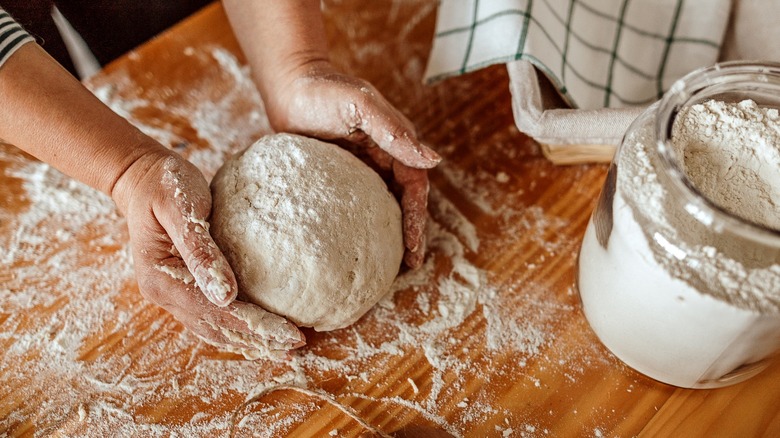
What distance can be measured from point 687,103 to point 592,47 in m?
0.44

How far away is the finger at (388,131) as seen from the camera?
0.86 m

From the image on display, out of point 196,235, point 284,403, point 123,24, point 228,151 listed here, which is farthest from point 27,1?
point 284,403

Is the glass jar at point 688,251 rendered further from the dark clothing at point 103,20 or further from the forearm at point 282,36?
the dark clothing at point 103,20

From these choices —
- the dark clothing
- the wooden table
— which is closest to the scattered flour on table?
the wooden table

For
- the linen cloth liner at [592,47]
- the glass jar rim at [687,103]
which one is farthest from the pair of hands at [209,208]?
the glass jar rim at [687,103]

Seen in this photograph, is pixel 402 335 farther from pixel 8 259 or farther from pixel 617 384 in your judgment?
pixel 8 259

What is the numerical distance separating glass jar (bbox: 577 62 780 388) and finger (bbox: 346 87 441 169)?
0.85 feet

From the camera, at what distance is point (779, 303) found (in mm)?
584

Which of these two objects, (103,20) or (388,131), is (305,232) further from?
(103,20)

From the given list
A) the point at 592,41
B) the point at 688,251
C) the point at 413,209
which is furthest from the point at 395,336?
the point at 592,41

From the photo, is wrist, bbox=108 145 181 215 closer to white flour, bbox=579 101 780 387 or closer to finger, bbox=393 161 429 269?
finger, bbox=393 161 429 269

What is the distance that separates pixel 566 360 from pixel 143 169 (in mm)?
644

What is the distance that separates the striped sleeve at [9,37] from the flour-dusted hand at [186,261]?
206 mm

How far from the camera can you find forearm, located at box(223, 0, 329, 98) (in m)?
0.94
